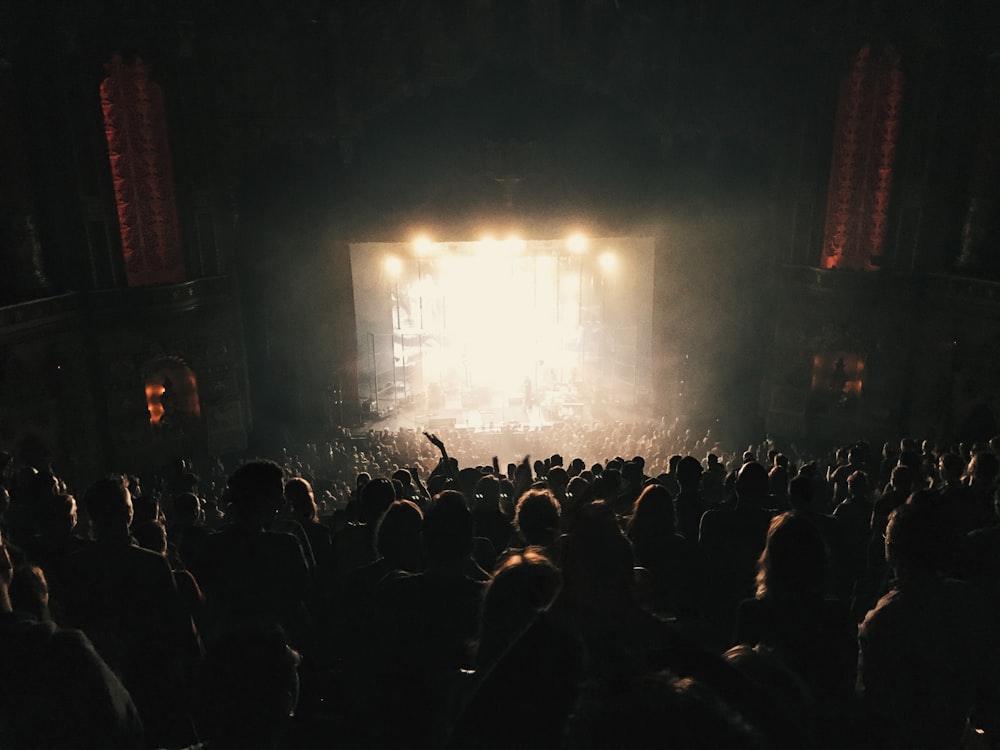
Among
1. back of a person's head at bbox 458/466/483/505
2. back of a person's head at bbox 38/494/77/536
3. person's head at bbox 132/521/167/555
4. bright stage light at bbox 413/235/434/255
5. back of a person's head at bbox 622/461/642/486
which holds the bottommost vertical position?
back of a person's head at bbox 458/466/483/505

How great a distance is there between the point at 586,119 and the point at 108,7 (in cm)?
1008

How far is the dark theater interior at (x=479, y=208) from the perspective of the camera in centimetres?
1320

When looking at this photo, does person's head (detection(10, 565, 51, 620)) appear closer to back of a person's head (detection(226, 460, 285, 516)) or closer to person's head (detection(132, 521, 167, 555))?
back of a person's head (detection(226, 460, 285, 516))

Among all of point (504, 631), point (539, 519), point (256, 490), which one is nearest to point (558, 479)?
point (539, 519)

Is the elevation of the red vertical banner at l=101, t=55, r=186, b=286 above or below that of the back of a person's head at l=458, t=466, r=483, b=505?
above

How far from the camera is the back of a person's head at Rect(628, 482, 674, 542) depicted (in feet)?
14.6

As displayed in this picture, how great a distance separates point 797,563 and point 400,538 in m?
A: 1.95

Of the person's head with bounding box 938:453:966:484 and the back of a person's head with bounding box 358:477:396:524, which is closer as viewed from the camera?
the back of a person's head with bounding box 358:477:396:524

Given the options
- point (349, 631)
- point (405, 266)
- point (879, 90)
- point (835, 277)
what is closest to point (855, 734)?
point (349, 631)

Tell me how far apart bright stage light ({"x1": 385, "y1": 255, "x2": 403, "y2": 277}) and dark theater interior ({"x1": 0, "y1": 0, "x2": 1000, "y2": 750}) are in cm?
151

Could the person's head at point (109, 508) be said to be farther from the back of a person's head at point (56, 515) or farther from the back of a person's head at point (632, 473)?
the back of a person's head at point (632, 473)

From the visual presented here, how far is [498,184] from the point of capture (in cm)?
1670

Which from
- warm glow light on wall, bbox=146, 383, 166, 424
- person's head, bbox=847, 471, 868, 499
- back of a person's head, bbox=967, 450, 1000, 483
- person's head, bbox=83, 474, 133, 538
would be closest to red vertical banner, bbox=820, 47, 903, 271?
back of a person's head, bbox=967, 450, 1000, 483

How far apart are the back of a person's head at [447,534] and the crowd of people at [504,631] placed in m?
0.01
